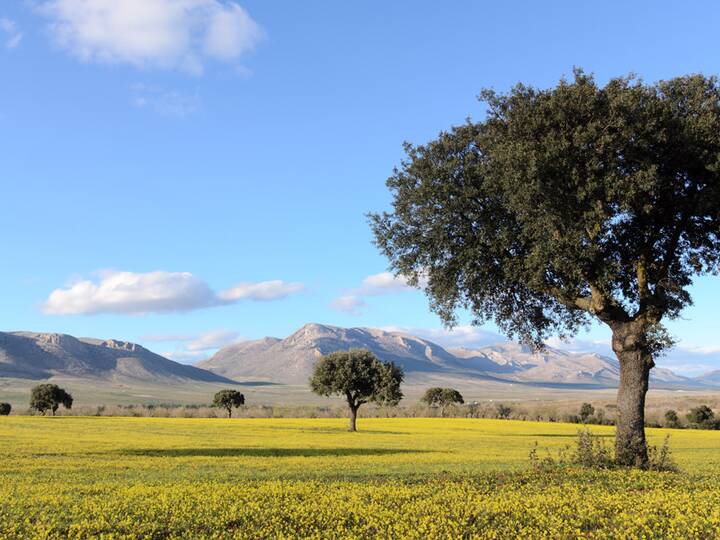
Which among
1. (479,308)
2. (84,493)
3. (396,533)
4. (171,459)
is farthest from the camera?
(171,459)

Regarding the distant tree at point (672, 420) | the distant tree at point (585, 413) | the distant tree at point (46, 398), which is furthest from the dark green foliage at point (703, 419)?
the distant tree at point (46, 398)

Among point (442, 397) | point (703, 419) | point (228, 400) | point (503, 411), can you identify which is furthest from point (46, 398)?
point (703, 419)

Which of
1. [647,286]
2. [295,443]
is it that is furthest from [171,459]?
[647,286]

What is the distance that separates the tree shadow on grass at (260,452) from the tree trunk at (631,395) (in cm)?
1917

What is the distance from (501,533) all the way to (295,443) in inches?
1587

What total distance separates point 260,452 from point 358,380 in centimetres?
3414

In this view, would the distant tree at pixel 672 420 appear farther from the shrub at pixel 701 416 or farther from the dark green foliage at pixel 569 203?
the dark green foliage at pixel 569 203

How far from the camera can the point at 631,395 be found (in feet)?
80.1

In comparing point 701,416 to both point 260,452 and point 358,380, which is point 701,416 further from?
point 260,452

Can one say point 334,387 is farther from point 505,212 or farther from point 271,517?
point 271,517

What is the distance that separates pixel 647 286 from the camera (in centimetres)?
2581

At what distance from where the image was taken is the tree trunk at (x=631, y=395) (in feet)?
77.1

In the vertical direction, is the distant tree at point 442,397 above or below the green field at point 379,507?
below

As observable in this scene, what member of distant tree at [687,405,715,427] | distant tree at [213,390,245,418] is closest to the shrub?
distant tree at [687,405,715,427]
